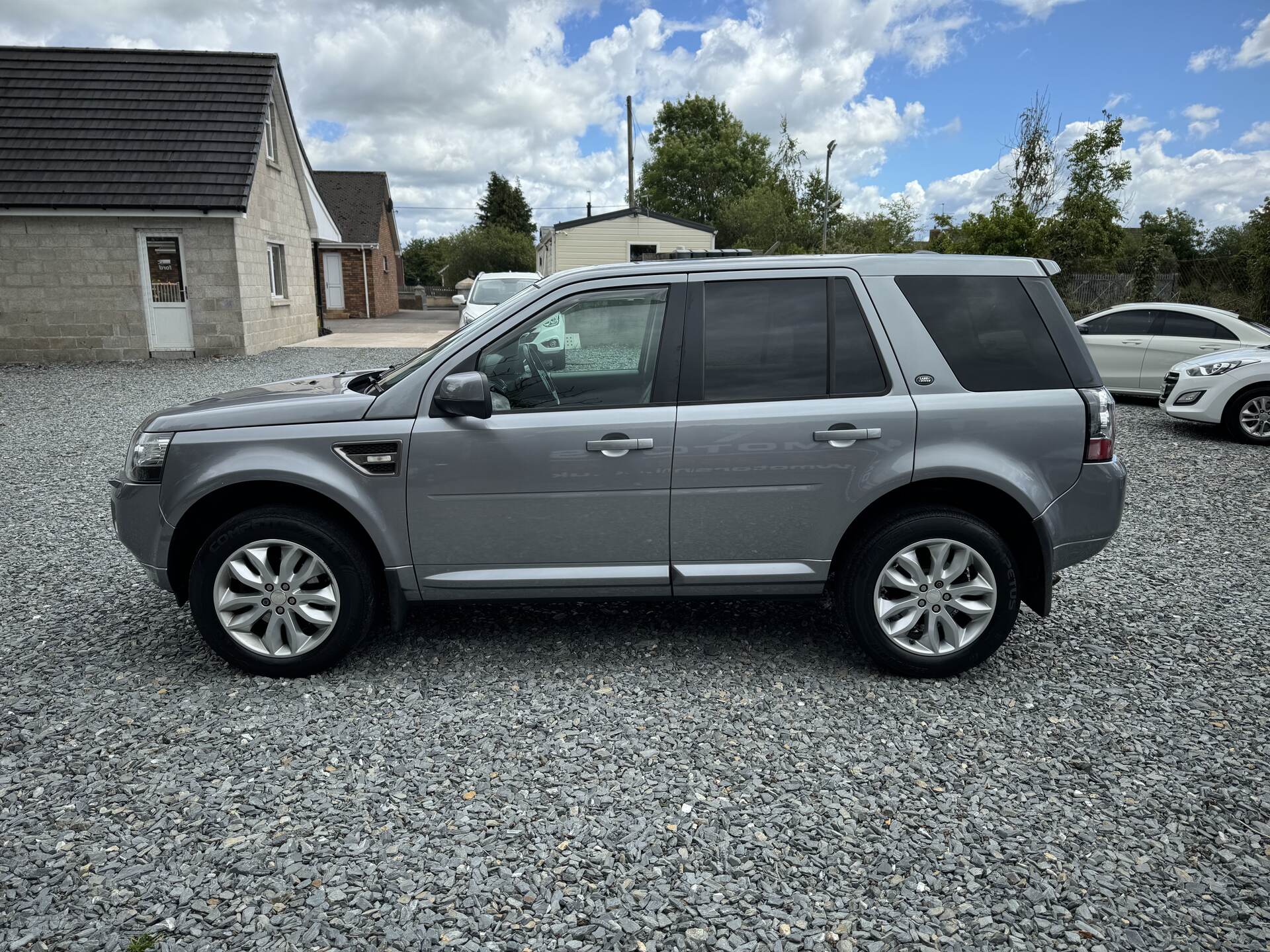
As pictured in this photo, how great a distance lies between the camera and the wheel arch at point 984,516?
3.94 m

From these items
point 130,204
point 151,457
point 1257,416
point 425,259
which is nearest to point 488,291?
point 130,204

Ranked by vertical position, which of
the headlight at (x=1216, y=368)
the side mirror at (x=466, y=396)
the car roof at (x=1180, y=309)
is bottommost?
the headlight at (x=1216, y=368)

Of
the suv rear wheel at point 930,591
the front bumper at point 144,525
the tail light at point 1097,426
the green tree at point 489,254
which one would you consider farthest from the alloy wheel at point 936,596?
the green tree at point 489,254

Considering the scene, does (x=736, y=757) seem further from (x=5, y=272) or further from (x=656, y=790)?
(x=5, y=272)

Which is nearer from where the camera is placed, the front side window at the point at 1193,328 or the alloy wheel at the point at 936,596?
the alloy wheel at the point at 936,596

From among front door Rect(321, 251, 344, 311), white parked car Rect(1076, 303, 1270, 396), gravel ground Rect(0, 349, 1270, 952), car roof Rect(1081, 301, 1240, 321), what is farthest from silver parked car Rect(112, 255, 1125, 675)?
front door Rect(321, 251, 344, 311)

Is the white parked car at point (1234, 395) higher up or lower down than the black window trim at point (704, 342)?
lower down

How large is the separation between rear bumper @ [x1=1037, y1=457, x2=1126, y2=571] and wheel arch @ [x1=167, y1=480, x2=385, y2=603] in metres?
3.01

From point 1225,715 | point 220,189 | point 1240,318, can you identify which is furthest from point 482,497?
point 220,189

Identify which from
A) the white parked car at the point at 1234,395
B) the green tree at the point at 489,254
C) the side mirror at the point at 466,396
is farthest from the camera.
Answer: the green tree at the point at 489,254

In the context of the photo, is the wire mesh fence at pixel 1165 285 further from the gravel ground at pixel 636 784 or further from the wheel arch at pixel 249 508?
the wheel arch at pixel 249 508

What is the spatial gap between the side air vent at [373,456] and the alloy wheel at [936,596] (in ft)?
7.26

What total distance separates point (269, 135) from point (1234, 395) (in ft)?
64.3

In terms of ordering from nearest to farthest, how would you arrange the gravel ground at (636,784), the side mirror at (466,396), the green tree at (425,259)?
the gravel ground at (636,784)
the side mirror at (466,396)
the green tree at (425,259)
